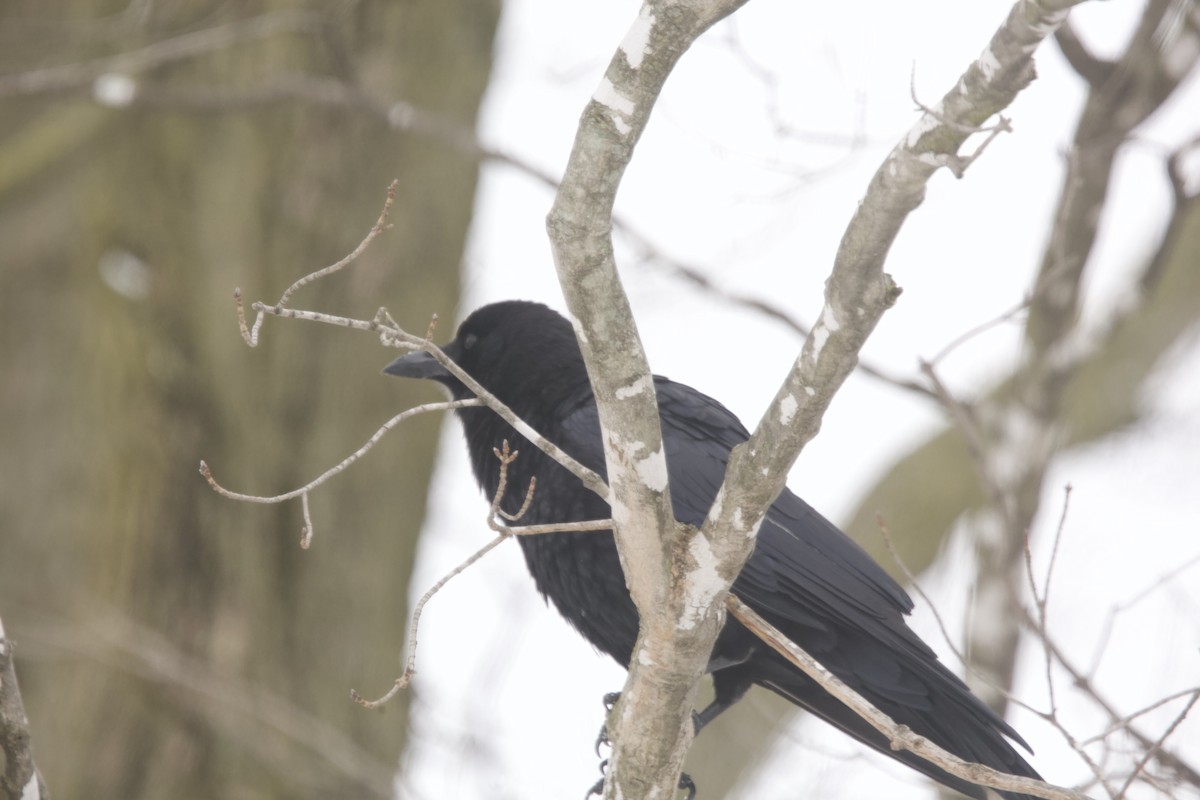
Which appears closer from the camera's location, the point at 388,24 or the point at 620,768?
the point at 620,768

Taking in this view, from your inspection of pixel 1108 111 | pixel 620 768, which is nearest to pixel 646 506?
pixel 620 768

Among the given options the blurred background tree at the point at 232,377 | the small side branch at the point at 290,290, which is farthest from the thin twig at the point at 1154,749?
the blurred background tree at the point at 232,377

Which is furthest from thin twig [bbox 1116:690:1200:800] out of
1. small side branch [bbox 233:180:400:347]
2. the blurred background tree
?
the blurred background tree

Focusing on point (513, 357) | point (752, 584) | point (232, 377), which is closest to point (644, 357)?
point (752, 584)

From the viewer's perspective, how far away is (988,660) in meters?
4.92

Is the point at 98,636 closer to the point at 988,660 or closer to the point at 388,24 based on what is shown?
the point at 388,24

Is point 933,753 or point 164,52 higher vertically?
point 164,52

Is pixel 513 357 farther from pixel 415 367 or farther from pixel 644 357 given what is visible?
pixel 644 357

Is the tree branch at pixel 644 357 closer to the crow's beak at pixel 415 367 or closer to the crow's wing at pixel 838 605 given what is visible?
the crow's wing at pixel 838 605

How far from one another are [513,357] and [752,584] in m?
1.29

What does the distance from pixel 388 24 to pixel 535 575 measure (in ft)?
9.75

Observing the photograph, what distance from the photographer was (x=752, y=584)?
11.4 ft

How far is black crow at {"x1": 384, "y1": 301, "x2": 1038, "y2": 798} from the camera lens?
3.43 meters

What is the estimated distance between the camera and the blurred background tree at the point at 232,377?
16.9ft
